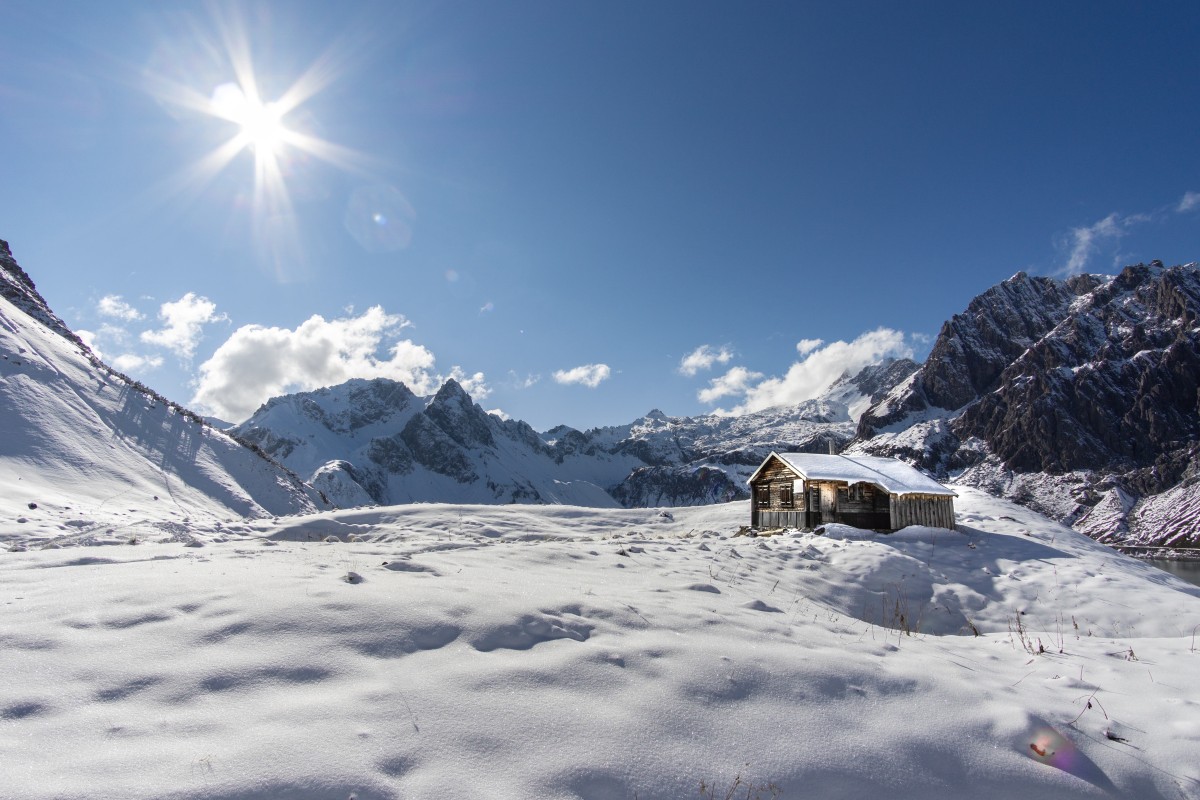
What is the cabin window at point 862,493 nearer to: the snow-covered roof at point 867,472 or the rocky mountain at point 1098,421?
the snow-covered roof at point 867,472

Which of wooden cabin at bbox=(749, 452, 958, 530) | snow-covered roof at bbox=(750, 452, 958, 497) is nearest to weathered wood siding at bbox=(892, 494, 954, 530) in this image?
wooden cabin at bbox=(749, 452, 958, 530)

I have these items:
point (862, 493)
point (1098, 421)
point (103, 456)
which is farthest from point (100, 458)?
point (1098, 421)

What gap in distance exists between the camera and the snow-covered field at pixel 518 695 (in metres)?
3.03

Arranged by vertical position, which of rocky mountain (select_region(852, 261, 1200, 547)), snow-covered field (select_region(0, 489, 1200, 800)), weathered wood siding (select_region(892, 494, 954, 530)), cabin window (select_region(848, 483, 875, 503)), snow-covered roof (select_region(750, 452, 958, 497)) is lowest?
snow-covered field (select_region(0, 489, 1200, 800))

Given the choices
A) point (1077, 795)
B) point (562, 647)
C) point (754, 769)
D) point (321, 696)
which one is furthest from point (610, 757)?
point (1077, 795)

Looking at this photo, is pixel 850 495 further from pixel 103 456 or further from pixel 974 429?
pixel 974 429

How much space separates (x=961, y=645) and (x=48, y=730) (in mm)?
8606

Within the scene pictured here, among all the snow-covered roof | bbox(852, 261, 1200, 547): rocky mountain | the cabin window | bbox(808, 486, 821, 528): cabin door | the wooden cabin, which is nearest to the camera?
the wooden cabin

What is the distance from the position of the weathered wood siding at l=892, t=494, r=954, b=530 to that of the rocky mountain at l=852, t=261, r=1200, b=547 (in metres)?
130

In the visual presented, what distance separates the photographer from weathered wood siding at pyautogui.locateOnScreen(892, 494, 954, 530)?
73.5 feet

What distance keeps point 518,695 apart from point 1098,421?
19259 cm

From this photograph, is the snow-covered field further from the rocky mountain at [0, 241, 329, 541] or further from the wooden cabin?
the wooden cabin

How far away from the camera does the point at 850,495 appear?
2498cm

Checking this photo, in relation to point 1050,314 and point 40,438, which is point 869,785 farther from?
point 1050,314
